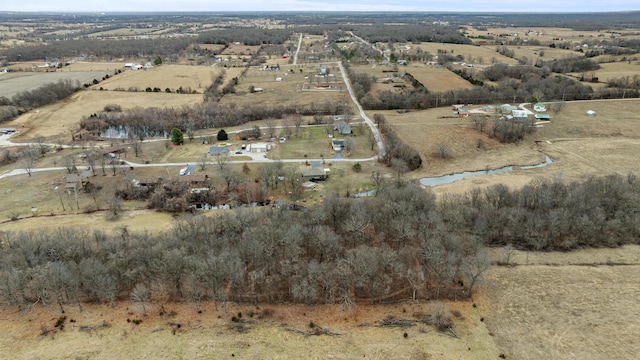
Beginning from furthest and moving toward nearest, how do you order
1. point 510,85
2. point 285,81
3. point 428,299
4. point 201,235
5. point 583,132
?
point 285,81
point 510,85
point 583,132
point 201,235
point 428,299

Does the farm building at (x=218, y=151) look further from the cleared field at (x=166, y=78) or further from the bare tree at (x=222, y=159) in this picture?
the cleared field at (x=166, y=78)

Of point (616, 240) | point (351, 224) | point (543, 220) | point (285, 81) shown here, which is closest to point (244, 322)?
point (351, 224)

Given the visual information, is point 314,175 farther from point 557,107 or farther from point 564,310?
point 557,107

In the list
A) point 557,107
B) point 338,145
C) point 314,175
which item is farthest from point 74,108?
point 557,107

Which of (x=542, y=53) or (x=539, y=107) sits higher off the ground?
(x=542, y=53)

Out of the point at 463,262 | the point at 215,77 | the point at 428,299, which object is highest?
the point at 215,77

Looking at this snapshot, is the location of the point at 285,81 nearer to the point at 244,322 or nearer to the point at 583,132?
the point at 583,132

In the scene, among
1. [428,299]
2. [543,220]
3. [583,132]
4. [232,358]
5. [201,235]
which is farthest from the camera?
[583,132]
